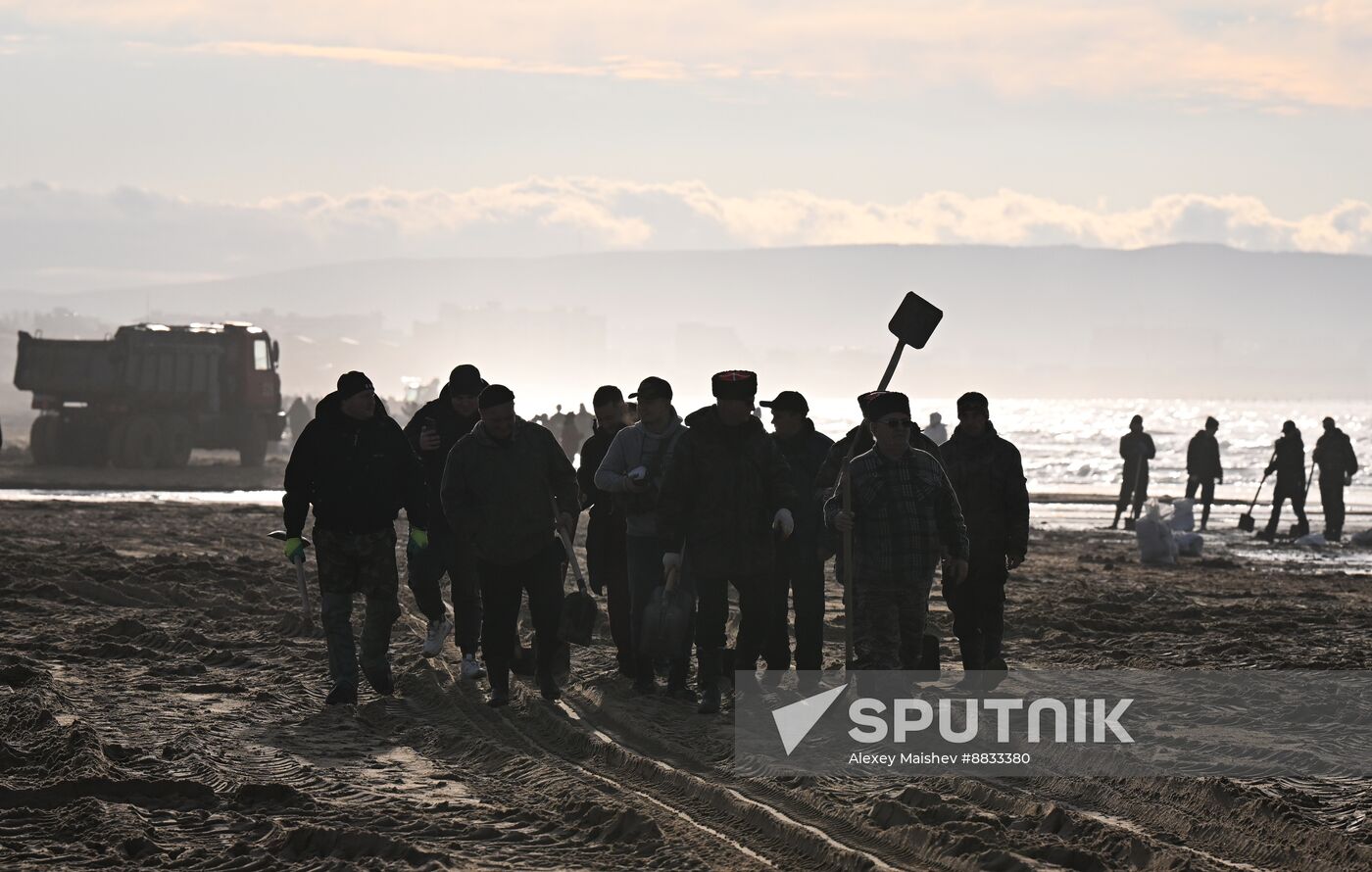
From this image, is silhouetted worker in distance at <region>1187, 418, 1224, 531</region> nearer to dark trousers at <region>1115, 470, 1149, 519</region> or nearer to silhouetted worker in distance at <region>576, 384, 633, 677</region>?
dark trousers at <region>1115, 470, 1149, 519</region>

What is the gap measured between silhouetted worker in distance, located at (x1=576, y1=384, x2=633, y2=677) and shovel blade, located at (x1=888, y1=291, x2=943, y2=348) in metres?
1.57

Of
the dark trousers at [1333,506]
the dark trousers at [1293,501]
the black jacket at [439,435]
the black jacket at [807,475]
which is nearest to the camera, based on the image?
the black jacket at [807,475]

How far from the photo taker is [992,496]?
927 cm

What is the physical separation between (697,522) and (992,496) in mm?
1665

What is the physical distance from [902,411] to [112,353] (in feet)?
99.1

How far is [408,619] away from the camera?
12.8 m

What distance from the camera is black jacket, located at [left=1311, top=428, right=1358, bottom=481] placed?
22969mm

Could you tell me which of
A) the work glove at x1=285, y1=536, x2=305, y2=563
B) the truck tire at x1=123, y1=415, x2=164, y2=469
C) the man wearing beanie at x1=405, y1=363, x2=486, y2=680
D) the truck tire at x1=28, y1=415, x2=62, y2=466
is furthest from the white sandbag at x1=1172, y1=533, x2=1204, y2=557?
the truck tire at x1=28, y1=415, x2=62, y2=466

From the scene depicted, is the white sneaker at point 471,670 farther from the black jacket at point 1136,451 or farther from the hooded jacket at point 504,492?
the black jacket at point 1136,451

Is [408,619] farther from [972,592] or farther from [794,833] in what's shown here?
[794,833]

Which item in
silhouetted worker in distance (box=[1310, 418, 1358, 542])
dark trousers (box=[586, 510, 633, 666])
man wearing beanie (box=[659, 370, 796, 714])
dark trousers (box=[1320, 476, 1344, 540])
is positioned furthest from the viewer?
dark trousers (box=[1320, 476, 1344, 540])

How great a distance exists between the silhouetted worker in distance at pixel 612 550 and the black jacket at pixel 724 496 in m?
0.99

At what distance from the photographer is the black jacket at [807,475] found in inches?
371

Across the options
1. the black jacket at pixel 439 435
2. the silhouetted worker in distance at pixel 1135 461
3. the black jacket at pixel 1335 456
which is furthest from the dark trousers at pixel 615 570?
the black jacket at pixel 1335 456
